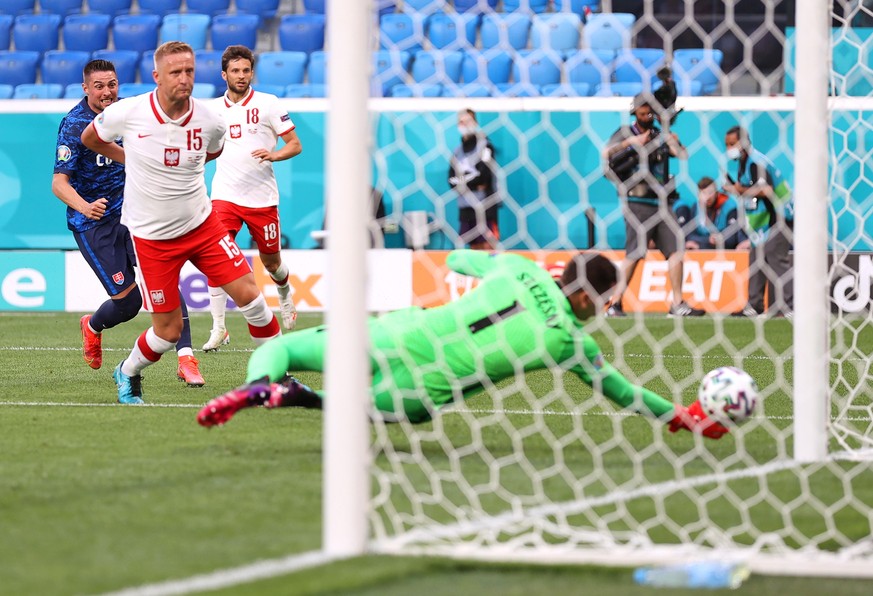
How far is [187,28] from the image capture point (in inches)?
691

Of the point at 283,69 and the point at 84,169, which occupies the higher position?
the point at 283,69

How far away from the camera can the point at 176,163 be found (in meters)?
6.56

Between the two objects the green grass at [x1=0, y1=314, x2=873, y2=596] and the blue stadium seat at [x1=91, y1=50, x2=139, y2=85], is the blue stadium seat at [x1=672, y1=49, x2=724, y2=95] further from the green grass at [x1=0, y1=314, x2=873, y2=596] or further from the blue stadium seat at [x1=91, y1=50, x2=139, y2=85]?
the green grass at [x1=0, y1=314, x2=873, y2=596]

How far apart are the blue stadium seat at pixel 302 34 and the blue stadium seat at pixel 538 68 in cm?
260

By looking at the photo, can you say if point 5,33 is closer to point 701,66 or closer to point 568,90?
point 568,90

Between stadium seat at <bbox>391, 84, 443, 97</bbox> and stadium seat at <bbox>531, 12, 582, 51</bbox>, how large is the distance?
1.33 metres

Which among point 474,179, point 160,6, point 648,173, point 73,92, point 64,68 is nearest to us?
point 648,173

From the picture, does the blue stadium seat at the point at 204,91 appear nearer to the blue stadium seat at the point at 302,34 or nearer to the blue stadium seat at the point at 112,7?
the blue stadium seat at the point at 302,34

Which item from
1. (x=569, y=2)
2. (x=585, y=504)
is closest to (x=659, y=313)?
(x=569, y=2)

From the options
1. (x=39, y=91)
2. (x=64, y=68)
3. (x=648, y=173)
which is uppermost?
(x=64, y=68)

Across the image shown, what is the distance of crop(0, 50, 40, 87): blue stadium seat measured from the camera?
56.5ft

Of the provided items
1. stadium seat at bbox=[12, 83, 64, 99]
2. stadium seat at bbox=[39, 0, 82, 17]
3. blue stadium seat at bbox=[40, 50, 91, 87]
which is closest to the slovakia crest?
stadium seat at bbox=[12, 83, 64, 99]

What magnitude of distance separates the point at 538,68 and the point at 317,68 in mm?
2671

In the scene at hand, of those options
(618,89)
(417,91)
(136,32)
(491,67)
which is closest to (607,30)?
(618,89)
